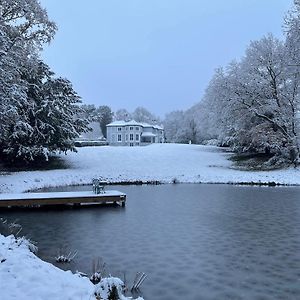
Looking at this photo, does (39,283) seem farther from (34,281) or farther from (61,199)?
(61,199)

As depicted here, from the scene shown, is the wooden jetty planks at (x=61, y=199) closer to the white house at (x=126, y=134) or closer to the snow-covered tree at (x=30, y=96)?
the snow-covered tree at (x=30, y=96)

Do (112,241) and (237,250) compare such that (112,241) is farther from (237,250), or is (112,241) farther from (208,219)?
(208,219)

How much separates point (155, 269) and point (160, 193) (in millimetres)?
15946

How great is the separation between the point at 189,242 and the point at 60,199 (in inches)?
351

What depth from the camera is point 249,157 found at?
44.1m

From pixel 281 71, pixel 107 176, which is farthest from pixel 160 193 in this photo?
pixel 281 71

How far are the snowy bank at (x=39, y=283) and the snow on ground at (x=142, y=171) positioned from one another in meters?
17.7

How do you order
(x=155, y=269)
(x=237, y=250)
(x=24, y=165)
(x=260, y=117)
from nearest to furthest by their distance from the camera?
(x=155, y=269) < (x=237, y=250) < (x=24, y=165) < (x=260, y=117)

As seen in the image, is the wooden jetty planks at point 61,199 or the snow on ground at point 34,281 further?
the wooden jetty planks at point 61,199

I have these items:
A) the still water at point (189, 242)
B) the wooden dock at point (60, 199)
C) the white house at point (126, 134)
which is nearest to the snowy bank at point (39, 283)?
the still water at point (189, 242)

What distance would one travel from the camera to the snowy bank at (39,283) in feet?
20.2

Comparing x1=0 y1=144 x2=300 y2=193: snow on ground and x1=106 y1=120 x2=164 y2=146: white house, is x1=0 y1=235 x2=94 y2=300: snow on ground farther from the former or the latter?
x1=106 y1=120 x2=164 y2=146: white house

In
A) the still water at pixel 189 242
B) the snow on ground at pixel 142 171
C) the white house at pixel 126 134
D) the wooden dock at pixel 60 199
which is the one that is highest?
the white house at pixel 126 134

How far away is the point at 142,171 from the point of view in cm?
3550
